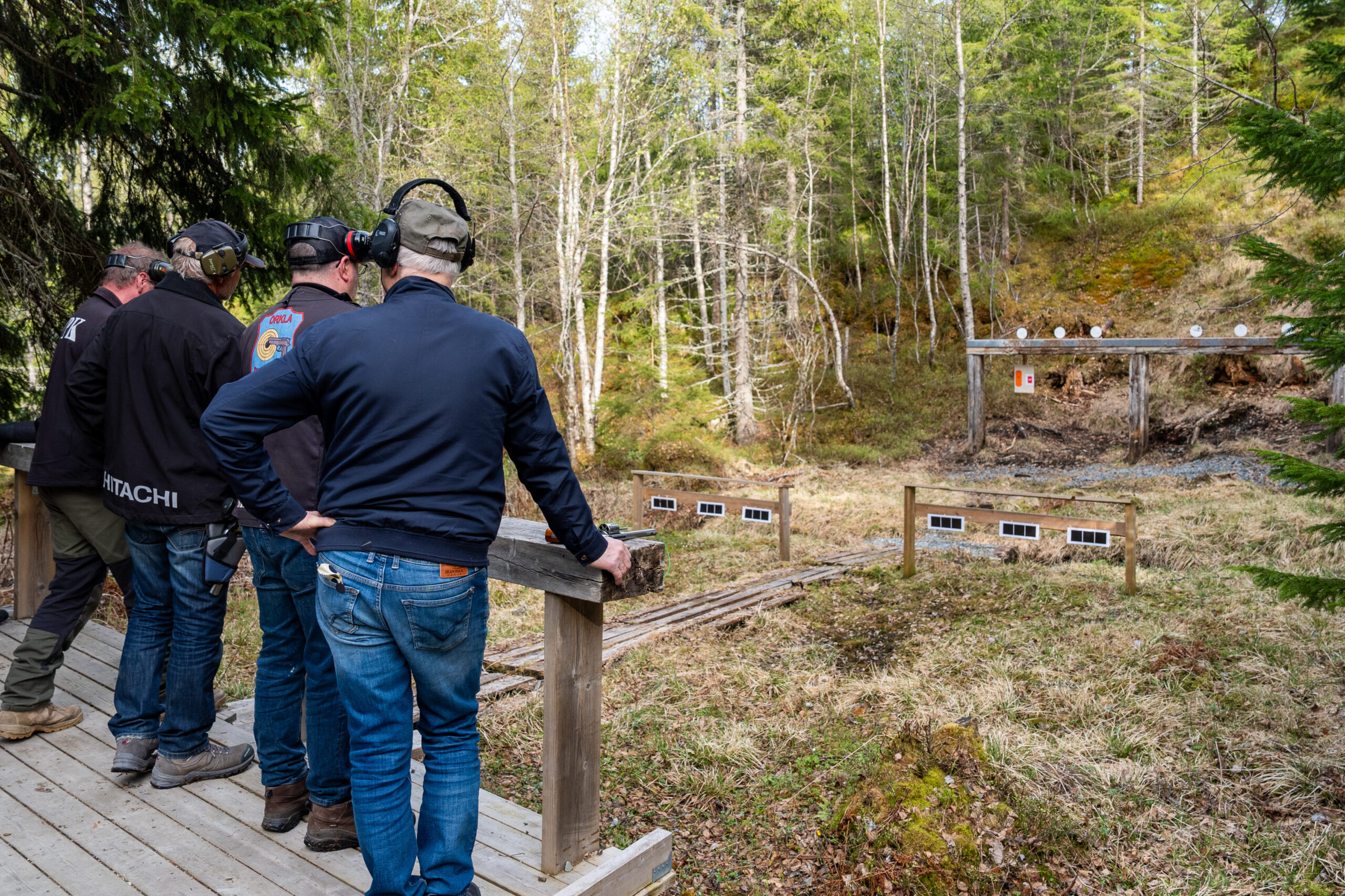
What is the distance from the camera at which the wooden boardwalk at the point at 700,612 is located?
5.95 meters

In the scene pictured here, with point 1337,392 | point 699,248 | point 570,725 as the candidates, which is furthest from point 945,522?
point 699,248

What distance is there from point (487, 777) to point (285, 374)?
2739 millimetres

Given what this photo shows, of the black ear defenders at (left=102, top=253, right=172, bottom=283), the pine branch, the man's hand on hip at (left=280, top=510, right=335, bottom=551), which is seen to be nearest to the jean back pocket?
the man's hand on hip at (left=280, top=510, right=335, bottom=551)

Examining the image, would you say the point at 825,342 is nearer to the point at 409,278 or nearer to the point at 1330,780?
the point at 1330,780

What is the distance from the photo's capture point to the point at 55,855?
2555 millimetres

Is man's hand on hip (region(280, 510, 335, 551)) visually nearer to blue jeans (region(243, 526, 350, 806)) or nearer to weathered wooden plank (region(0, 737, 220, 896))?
blue jeans (region(243, 526, 350, 806))

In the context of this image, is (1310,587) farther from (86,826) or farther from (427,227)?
(86,826)

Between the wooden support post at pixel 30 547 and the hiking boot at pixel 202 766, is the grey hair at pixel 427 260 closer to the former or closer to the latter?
the hiking boot at pixel 202 766

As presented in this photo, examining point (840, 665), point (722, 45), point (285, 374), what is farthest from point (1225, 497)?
point (722, 45)

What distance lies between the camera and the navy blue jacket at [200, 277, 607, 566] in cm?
200

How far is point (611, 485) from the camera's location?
12.3m

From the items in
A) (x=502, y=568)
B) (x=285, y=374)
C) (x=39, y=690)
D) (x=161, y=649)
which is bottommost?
(x=39, y=690)

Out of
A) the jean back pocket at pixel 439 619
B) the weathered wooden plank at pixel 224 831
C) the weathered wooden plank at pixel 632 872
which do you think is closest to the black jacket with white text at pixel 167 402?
the weathered wooden plank at pixel 224 831

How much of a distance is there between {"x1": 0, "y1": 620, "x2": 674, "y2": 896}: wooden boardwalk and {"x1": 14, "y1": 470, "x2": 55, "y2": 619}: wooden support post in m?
2.02
